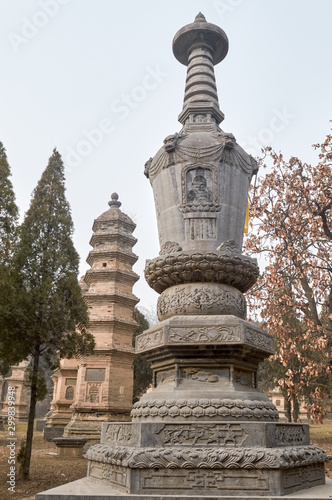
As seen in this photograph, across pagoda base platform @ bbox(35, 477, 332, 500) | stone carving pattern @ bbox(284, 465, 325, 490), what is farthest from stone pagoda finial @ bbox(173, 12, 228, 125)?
pagoda base platform @ bbox(35, 477, 332, 500)

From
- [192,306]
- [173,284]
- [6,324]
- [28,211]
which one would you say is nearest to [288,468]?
[192,306]

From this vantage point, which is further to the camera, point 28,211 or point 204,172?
point 28,211

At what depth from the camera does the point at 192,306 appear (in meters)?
5.07

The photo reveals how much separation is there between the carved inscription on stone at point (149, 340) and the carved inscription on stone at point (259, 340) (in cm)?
96

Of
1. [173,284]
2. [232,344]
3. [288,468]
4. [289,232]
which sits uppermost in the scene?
[289,232]

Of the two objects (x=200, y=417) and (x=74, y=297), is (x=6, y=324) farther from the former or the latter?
(x=200, y=417)

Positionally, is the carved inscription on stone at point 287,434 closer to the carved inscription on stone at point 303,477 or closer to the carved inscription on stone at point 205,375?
the carved inscription on stone at point 303,477

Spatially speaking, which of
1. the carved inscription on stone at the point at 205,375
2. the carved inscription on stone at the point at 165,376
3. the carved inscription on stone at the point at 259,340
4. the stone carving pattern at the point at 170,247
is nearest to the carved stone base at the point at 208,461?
the carved inscription on stone at the point at 205,375

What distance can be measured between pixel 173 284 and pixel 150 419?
5.30 feet

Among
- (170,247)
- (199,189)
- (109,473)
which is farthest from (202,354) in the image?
(199,189)

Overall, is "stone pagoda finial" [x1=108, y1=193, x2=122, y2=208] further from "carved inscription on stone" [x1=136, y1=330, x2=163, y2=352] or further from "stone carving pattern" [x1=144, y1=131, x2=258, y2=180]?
"carved inscription on stone" [x1=136, y1=330, x2=163, y2=352]

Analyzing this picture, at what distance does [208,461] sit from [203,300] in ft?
5.75

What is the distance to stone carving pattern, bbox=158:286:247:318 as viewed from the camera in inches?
199

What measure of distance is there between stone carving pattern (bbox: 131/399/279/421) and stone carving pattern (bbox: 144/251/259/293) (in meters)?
1.43
